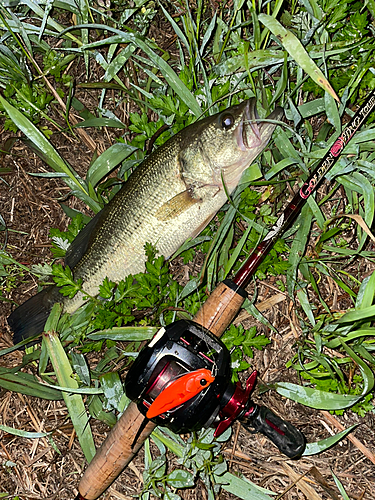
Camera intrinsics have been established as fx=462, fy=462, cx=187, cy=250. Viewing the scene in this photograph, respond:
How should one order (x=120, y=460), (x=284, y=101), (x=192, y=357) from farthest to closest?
(x=284, y=101) < (x=120, y=460) < (x=192, y=357)

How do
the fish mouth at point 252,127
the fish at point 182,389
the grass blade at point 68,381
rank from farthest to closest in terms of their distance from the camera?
the grass blade at point 68,381 → the fish mouth at point 252,127 → the fish at point 182,389

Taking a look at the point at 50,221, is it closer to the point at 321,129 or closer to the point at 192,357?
the point at 192,357

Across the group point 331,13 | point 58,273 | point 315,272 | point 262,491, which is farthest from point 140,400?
point 331,13

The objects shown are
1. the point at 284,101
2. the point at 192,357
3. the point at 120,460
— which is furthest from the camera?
the point at 284,101

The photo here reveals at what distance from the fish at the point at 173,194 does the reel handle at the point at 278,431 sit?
3.31ft

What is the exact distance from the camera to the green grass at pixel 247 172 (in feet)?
8.46

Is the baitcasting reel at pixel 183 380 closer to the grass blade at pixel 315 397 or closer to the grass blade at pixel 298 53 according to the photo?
the grass blade at pixel 315 397

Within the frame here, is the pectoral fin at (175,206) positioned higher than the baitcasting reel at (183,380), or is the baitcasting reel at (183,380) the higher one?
the pectoral fin at (175,206)

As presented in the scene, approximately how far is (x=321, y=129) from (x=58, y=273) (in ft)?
5.72

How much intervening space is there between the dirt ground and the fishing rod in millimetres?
395

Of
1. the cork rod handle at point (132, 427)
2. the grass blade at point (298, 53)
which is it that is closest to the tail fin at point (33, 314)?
the cork rod handle at point (132, 427)

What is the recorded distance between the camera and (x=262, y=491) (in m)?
2.70

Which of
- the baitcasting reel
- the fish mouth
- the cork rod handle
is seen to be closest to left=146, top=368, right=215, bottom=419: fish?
the baitcasting reel

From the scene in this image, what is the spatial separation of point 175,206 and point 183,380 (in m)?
0.97
